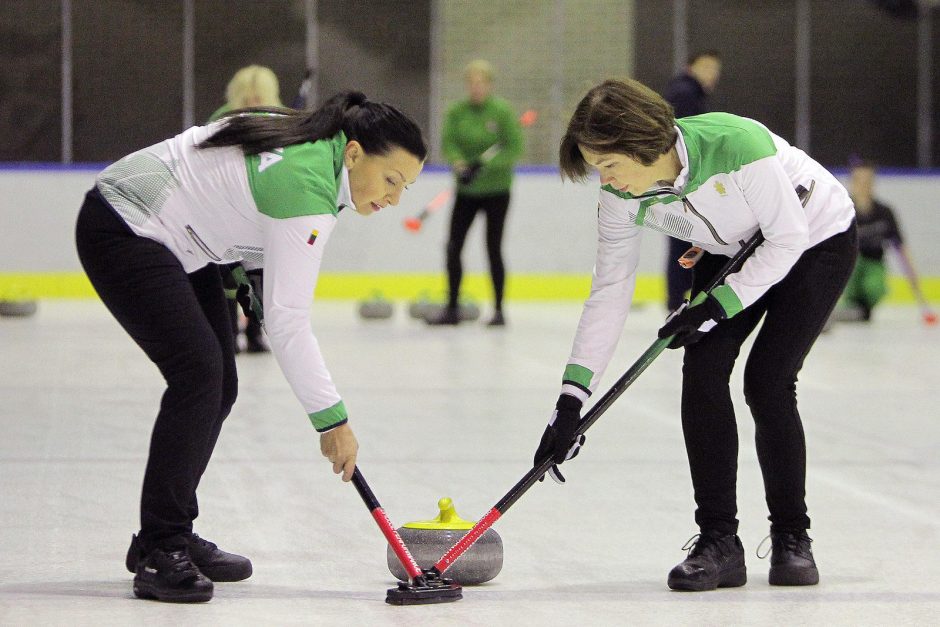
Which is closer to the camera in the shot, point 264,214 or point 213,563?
point 264,214

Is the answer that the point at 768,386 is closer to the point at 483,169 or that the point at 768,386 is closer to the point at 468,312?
the point at 483,169

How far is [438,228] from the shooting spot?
34.4 ft

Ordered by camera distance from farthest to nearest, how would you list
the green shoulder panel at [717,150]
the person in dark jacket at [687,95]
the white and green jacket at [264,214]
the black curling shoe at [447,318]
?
the black curling shoe at [447,318] → the person in dark jacket at [687,95] → the green shoulder panel at [717,150] → the white and green jacket at [264,214]

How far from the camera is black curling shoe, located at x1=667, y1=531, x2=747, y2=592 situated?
2615 millimetres

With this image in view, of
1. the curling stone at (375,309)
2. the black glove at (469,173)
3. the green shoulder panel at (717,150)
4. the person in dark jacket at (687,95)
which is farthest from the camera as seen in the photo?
the curling stone at (375,309)

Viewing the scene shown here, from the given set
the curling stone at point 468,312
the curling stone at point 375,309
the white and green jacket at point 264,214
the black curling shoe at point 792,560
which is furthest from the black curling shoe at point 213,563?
the curling stone at point 375,309

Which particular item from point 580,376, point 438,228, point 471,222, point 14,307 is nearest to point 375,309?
point 471,222

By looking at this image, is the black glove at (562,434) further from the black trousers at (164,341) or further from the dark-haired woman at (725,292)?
the black trousers at (164,341)

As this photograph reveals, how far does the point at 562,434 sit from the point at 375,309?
239 inches

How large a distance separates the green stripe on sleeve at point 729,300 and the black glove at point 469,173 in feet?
17.9

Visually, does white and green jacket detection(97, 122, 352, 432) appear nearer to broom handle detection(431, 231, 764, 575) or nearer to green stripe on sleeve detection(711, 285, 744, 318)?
broom handle detection(431, 231, 764, 575)

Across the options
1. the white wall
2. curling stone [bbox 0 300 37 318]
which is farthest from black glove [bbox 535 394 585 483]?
the white wall

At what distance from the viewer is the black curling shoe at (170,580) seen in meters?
2.45

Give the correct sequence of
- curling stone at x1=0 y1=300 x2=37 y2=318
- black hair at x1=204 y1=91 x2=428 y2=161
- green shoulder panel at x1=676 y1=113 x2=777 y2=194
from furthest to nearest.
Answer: curling stone at x1=0 y1=300 x2=37 y2=318 → green shoulder panel at x1=676 y1=113 x2=777 y2=194 → black hair at x1=204 y1=91 x2=428 y2=161
